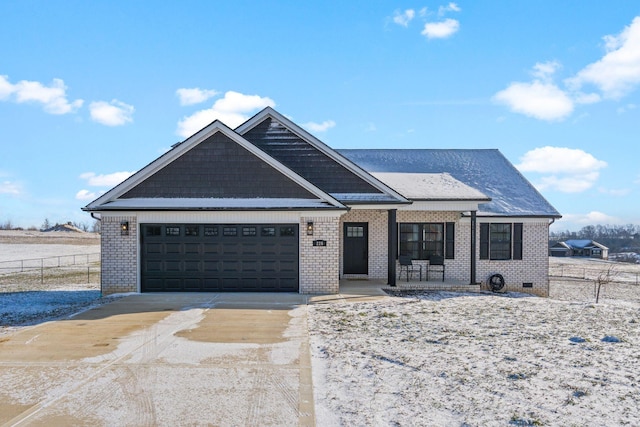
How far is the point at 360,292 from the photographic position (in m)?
12.9

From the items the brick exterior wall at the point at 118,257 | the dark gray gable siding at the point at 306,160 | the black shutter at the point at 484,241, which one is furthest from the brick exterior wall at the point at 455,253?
the brick exterior wall at the point at 118,257

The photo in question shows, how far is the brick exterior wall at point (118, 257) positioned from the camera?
12594 millimetres

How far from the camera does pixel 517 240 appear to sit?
1642 cm

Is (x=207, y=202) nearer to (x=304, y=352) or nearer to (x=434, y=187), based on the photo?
(x=304, y=352)

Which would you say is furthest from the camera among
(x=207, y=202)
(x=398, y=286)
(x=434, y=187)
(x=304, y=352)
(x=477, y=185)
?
(x=477, y=185)

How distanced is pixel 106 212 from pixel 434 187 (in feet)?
35.4

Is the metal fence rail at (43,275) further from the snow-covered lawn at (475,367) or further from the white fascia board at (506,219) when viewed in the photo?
the white fascia board at (506,219)

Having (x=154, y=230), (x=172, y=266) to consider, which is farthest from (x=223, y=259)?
(x=154, y=230)

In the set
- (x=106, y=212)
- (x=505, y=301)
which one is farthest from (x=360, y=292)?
(x=106, y=212)

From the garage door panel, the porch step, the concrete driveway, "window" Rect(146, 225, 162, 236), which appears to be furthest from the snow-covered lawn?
"window" Rect(146, 225, 162, 236)

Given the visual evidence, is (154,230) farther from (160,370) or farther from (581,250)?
(581,250)

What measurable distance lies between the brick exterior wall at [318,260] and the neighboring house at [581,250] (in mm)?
71419

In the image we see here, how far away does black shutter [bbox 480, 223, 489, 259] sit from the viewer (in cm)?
1631

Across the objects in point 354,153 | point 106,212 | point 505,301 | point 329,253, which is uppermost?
point 354,153
